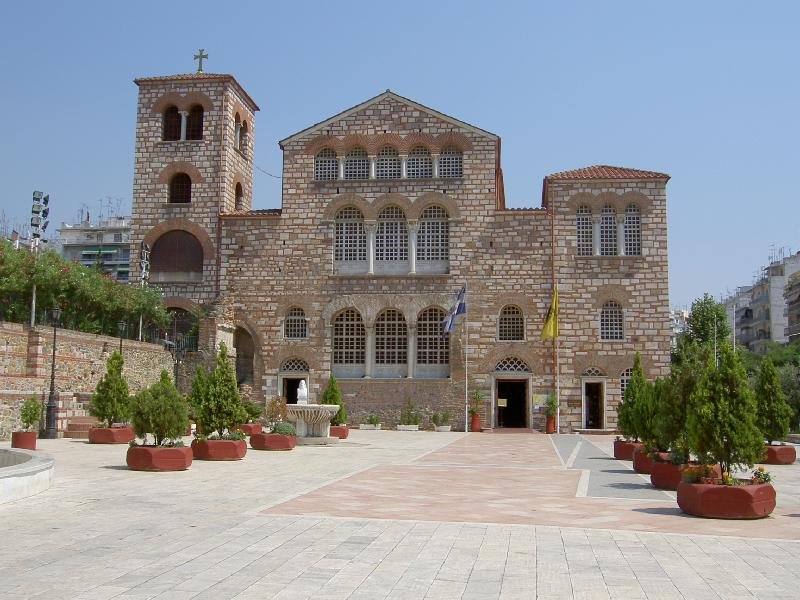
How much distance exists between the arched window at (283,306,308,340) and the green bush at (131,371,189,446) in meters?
20.7

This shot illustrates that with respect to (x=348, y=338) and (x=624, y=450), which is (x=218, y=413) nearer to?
(x=624, y=450)

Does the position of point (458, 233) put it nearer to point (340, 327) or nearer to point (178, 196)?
point (340, 327)

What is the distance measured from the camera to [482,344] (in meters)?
35.8

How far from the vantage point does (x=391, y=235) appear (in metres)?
37.1

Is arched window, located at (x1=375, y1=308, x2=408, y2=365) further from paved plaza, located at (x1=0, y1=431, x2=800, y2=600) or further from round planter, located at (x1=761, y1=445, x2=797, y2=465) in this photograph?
paved plaza, located at (x1=0, y1=431, x2=800, y2=600)

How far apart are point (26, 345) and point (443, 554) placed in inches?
848

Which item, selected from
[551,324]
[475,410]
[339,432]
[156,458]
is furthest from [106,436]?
[551,324]

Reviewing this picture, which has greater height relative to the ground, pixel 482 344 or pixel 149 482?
pixel 482 344

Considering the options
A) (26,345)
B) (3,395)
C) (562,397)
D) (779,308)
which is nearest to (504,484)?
(3,395)

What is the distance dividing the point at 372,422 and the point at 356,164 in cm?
1164

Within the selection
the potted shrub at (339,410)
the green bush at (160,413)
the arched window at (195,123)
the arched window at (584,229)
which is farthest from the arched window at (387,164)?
the green bush at (160,413)

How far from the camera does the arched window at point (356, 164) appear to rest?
37.6 meters

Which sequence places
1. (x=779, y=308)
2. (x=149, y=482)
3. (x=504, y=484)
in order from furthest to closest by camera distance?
(x=779, y=308), (x=504, y=484), (x=149, y=482)

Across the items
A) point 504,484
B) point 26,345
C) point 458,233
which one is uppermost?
point 458,233
